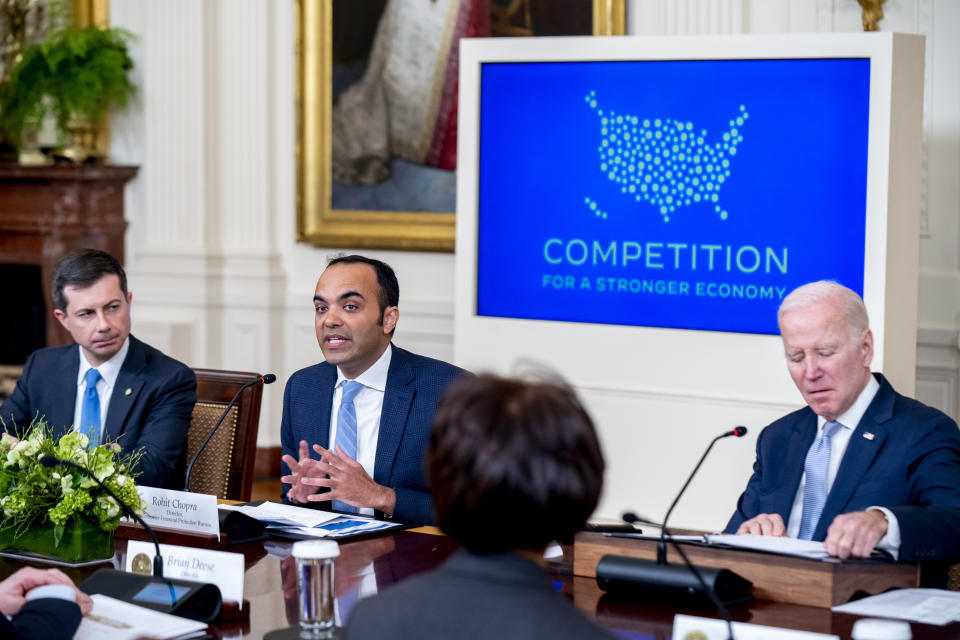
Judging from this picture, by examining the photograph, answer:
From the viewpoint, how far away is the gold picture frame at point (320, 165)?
21.7ft

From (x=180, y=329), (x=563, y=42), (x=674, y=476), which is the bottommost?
(x=674, y=476)

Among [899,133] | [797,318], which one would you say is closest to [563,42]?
[899,133]

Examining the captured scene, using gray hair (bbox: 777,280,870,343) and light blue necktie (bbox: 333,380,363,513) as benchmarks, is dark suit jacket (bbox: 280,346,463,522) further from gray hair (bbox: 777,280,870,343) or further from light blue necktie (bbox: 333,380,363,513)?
gray hair (bbox: 777,280,870,343)

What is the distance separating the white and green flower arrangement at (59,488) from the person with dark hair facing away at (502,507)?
53.5 inches

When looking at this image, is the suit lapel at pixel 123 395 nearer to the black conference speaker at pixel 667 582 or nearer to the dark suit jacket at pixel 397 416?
the dark suit jacket at pixel 397 416

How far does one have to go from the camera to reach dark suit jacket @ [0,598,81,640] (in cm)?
198

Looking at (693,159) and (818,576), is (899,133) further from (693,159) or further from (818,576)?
(818,576)

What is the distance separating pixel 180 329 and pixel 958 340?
3957 millimetres

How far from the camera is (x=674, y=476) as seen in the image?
4.97 meters

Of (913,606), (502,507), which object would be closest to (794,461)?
(913,606)

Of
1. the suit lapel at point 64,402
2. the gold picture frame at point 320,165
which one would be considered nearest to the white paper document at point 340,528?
the suit lapel at point 64,402

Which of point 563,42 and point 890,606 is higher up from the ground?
point 563,42

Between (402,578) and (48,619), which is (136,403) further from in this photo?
(48,619)

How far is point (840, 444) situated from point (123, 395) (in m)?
1.98
